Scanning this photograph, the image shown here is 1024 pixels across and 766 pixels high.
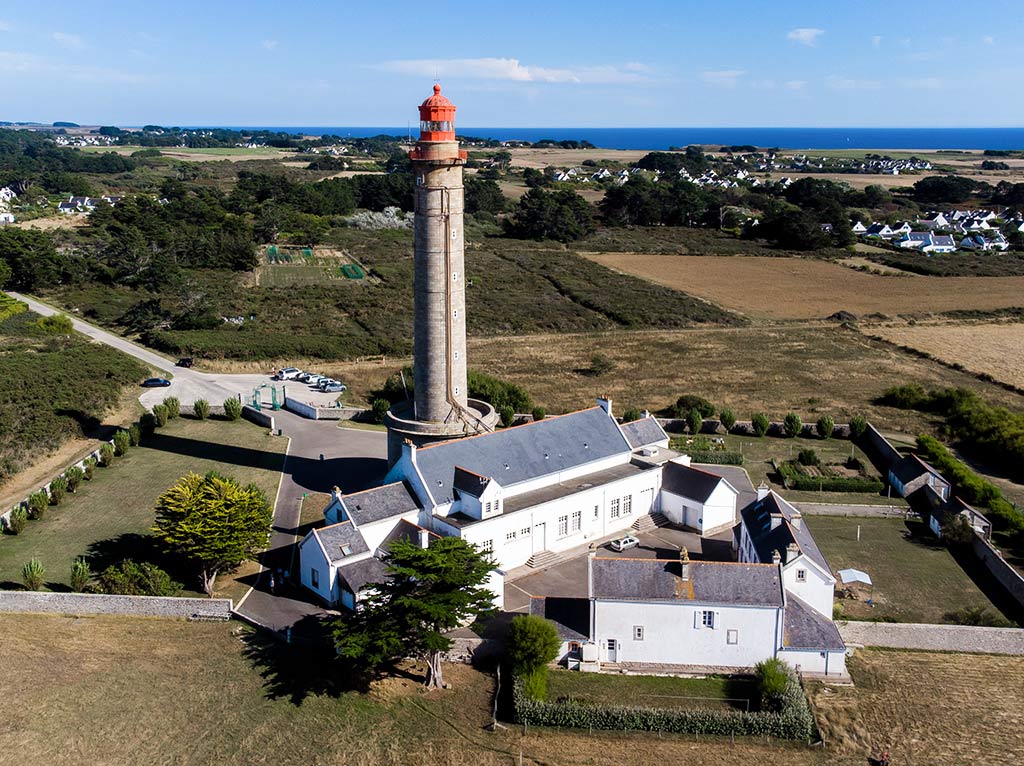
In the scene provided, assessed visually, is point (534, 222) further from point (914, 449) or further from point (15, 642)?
point (15, 642)

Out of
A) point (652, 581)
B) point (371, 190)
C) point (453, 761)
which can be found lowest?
point (453, 761)

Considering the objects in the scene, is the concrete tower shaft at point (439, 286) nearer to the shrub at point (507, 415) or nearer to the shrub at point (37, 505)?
the shrub at point (507, 415)

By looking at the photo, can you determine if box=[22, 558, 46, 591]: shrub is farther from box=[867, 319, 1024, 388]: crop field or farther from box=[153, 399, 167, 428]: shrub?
box=[867, 319, 1024, 388]: crop field

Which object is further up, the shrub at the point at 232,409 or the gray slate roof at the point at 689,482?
the gray slate roof at the point at 689,482

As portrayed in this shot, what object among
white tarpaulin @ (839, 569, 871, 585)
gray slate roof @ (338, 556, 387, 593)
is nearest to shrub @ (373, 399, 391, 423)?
gray slate roof @ (338, 556, 387, 593)

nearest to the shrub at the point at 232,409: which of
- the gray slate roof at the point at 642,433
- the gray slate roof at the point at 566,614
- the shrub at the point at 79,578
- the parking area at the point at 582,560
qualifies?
the shrub at the point at 79,578

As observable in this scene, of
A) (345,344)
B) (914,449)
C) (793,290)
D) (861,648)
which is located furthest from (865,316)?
(861,648)
